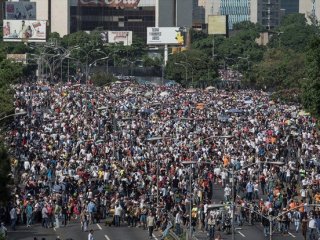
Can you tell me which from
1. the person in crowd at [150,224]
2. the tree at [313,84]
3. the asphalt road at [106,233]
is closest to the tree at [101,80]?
the tree at [313,84]

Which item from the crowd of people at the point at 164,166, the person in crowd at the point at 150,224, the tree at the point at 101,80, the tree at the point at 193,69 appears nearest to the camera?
the person in crowd at the point at 150,224

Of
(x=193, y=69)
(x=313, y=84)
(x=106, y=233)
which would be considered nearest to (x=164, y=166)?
(x=313, y=84)

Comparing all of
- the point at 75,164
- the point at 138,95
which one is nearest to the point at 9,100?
the point at 75,164

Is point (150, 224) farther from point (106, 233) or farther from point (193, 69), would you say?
point (193, 69)

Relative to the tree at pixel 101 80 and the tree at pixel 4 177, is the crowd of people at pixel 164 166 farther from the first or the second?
the tree at pixel 101 80

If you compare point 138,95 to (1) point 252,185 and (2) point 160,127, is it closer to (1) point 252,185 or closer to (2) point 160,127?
(2) point 160,127

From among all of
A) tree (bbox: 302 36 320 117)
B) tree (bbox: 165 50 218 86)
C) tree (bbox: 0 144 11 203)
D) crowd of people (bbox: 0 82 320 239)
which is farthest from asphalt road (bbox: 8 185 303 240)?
tree (bbox: 165 50 218 86)

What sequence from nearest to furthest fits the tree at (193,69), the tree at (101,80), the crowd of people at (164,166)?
the crowd of people at (164,166)
the tree at (101,80)
the tree at (193,69)
